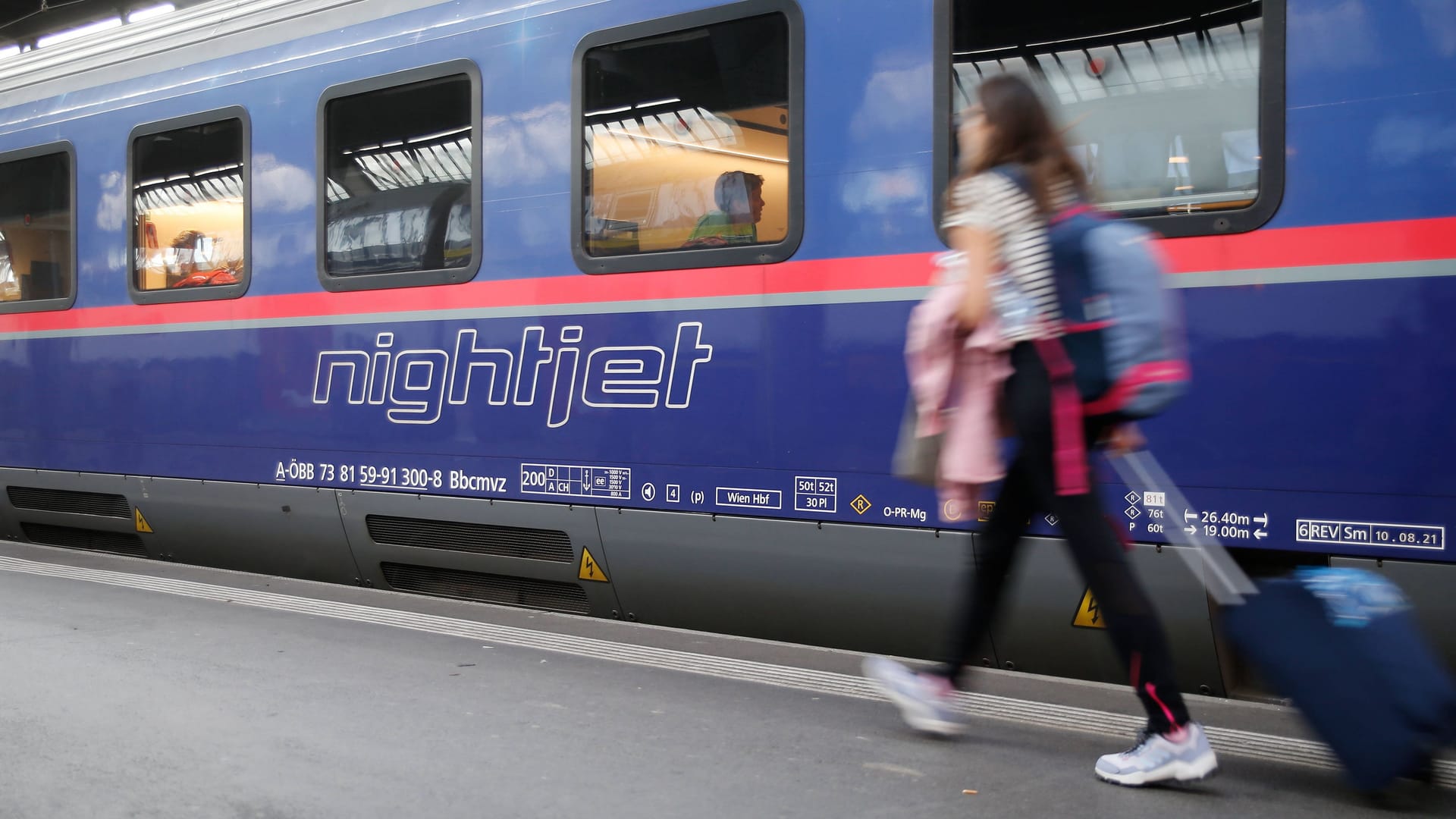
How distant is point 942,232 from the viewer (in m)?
4.22

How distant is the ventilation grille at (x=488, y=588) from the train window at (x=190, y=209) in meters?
1.68

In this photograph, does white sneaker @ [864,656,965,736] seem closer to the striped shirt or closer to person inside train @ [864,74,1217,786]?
person inside train @ [864,74,1217,786]

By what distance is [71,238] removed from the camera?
723 cm

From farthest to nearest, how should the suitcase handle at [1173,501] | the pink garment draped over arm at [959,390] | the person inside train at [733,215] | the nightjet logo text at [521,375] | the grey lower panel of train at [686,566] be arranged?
the nightjet logo text at [521,375] < the person inside train at [733,215] < the grey lower panel of train at [686,566] < the suitcase handle at [1173,501] < the pink garment draped over arm at [959,390]

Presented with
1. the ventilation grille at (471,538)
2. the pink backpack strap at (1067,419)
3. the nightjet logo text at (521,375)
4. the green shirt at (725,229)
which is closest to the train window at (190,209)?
the nightjet logo text at (521,375)

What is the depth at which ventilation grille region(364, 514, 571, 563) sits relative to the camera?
526 cm

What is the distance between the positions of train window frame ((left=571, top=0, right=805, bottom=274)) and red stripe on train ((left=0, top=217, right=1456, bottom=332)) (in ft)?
0.13

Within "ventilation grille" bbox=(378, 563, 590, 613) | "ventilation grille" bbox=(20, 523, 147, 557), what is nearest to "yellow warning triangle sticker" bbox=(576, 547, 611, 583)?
"ventilation grille" bbox=(378, 563, 590, 613)

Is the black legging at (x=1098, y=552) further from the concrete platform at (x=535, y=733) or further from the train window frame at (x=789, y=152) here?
the train window frame at (x=789, y=152)

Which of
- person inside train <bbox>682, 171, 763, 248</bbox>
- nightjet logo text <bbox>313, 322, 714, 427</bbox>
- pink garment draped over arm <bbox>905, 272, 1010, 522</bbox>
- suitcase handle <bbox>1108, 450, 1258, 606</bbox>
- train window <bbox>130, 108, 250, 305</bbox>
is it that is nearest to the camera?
pink garment draped over arm <bbox>905, 272, 1010, 522</bbox>

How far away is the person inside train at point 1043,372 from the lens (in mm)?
3031

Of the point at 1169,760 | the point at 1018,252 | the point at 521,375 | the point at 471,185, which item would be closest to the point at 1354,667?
the point at 1169,760

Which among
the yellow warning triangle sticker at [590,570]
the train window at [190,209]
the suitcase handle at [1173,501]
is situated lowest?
the yellow warning triangle sticker at [590,570]

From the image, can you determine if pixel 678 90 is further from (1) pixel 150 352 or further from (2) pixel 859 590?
(1) pixel 150 352
